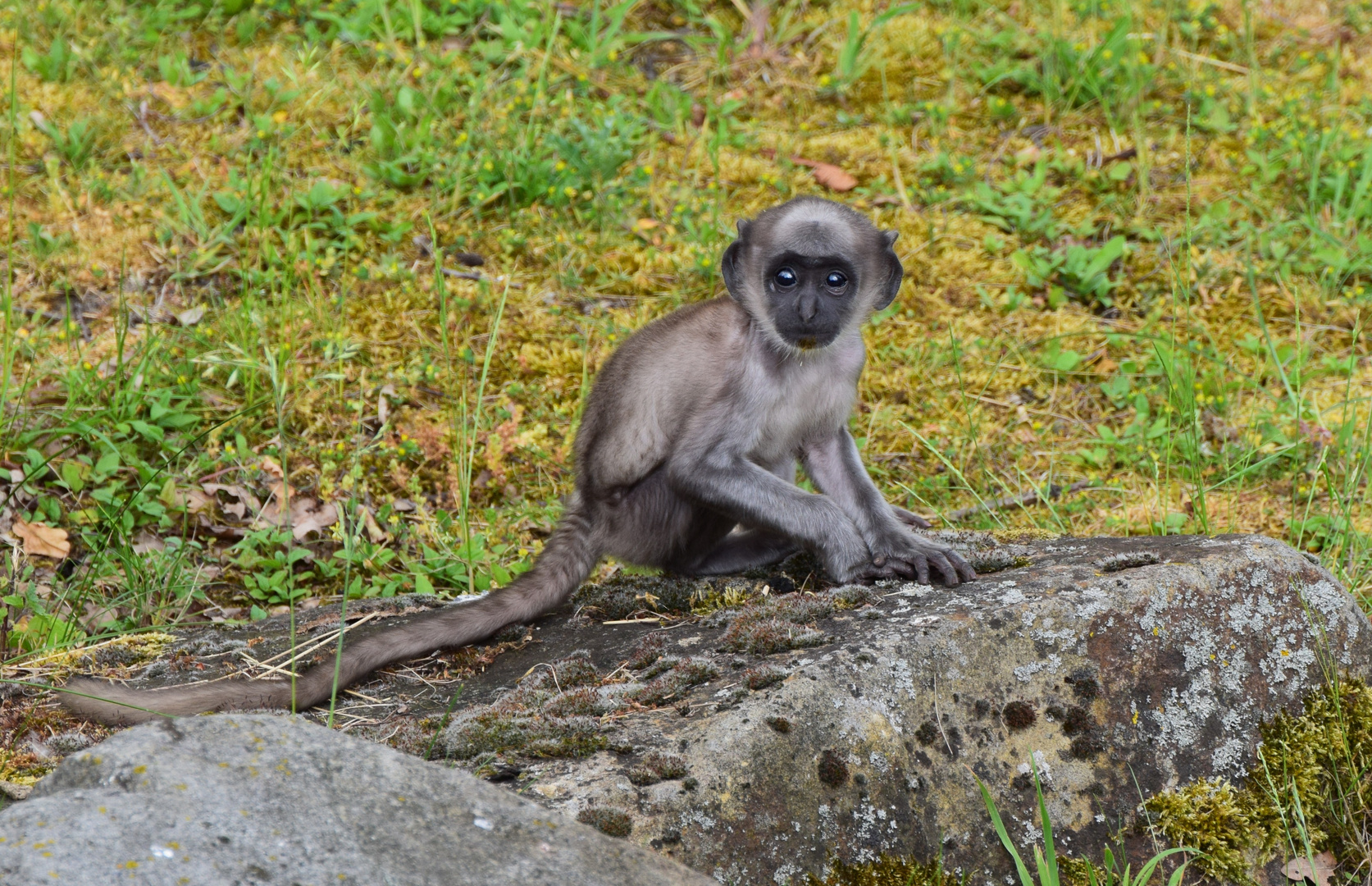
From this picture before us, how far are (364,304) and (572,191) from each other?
51.8 inches

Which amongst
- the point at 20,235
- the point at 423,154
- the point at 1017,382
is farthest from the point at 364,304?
the point at 1017,382

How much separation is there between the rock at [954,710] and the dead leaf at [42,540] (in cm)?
267

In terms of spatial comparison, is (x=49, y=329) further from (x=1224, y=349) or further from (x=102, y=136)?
(x=1224, y=349)

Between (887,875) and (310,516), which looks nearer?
(887,875)

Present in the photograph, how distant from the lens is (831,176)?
24.7 feet

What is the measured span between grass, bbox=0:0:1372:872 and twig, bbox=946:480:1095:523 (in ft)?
0.14

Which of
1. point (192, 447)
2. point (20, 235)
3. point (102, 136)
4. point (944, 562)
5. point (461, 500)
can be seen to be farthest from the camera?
point (102, 136)

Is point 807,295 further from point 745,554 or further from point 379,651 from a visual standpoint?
point 379,651

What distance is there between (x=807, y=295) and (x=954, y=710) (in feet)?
5.64

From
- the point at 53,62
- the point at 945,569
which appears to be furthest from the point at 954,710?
the point at 53,62

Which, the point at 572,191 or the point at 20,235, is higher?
the point at 572,191

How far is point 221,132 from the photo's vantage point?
748 centimetres

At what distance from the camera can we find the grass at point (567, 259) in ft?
17.4

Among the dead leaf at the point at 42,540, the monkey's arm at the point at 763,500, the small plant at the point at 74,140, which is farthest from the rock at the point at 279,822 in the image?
the small plant at the point at 74,140
